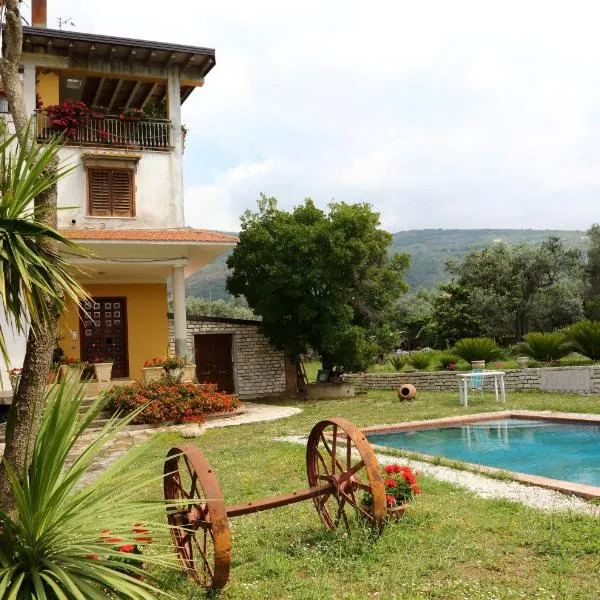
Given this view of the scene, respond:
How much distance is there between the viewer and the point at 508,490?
6965mm

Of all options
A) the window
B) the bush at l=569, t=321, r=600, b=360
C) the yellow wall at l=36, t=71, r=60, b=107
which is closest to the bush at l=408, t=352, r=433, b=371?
the bush at l=569, t=321, r=600, b=360

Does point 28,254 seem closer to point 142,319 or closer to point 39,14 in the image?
point 142,319

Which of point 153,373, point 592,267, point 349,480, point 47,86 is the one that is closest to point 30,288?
point 349,480

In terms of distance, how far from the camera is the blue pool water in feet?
32.8

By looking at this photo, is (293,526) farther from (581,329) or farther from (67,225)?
(581,329)

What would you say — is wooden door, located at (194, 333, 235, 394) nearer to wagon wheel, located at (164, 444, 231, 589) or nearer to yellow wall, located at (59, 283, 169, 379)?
yellow wall, located at (59, 283, 169, 379)

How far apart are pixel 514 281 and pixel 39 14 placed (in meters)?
21.3

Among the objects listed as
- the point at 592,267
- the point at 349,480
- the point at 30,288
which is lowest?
the point at 349,480

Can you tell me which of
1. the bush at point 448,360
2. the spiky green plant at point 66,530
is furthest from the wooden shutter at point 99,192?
the spiky green plant at point 66,530

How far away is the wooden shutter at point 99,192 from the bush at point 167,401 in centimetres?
522

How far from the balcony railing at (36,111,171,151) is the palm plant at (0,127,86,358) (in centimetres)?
1389

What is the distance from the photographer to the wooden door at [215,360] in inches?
835

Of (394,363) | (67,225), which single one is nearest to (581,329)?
(394,363)

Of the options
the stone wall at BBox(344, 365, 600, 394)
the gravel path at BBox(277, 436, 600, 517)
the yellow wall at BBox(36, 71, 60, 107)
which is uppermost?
the yellow wall at BBox(36, 71, 60, 107)
